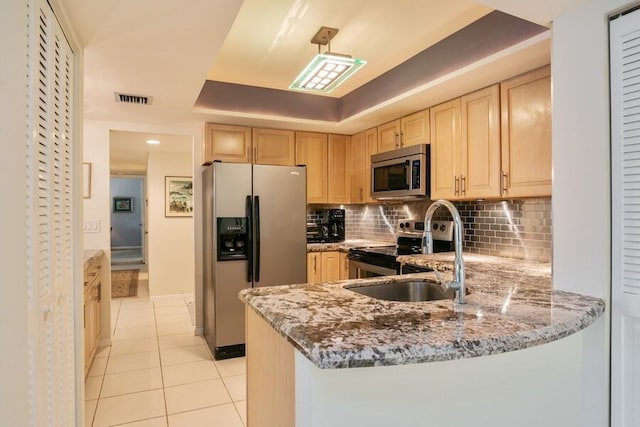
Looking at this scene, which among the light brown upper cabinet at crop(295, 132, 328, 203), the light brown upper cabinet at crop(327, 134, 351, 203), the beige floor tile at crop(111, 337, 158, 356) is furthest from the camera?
the light brown upper cabinet at crop(327, 134, 351, 203)

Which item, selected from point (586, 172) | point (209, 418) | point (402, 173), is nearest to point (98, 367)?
point (209, 418)

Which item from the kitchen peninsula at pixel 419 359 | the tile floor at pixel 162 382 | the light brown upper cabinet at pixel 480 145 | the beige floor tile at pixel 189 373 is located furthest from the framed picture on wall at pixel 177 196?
the kitchen peninsula at pixel 419 359

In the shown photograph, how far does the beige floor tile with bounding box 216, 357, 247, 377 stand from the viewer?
2.99m

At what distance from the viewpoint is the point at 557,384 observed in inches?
51.9

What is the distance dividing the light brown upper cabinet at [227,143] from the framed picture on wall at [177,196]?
87.3 inches

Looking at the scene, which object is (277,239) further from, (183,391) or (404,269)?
(183,391)

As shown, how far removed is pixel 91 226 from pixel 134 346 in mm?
1194

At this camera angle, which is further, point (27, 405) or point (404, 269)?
point (404, 269)

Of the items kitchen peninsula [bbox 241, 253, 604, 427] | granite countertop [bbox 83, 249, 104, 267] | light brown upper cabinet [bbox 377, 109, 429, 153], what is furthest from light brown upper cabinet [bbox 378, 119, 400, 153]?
granite countertop [bbox 83, 249, 104, 267]

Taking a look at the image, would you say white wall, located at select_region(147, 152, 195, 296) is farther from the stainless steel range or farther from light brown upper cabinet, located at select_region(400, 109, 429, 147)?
light brown upper cabinet, located at select_region(400, 109, 429, 147)

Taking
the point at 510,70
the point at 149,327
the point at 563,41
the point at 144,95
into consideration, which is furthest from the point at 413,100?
the point at 149,327

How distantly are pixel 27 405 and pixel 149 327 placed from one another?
3297 millimetres

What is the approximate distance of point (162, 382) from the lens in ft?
9.23

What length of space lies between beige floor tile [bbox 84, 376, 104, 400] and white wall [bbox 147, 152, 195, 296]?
271cm
